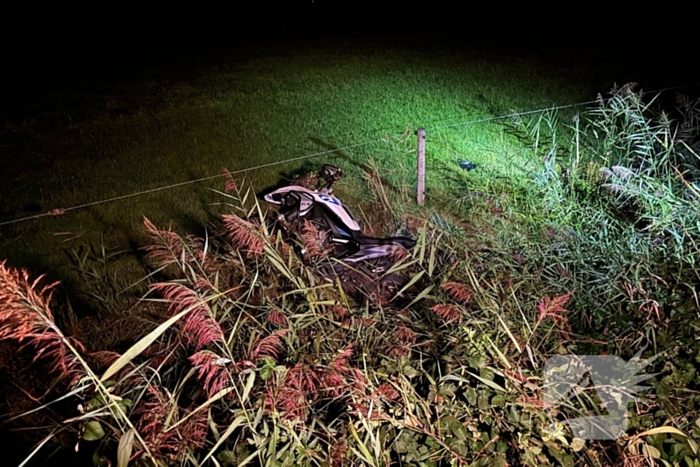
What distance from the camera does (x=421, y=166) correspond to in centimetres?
442

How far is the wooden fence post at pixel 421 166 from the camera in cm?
432

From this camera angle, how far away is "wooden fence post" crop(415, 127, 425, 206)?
14.2 feet

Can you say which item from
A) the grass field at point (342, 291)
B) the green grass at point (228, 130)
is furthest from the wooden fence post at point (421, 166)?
the green grass at point (228, 130)

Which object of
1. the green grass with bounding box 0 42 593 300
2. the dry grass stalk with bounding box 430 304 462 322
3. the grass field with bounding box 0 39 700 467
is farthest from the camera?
the green grass with bounding box 0 42 593 300

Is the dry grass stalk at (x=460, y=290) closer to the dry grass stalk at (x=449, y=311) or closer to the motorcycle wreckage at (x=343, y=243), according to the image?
the dry grass stalk at (x=449, y=311)

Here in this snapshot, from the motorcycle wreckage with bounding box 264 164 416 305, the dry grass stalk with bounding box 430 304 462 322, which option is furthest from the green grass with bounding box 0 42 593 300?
the dry grass stalk with bounding box 430 304 462 322

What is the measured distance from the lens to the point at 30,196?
4770 mm

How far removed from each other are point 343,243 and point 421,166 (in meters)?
1.12

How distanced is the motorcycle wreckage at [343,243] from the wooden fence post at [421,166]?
0.70 metres

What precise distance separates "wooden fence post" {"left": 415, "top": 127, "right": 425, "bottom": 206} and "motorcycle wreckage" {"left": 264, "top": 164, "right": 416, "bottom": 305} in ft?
2.30

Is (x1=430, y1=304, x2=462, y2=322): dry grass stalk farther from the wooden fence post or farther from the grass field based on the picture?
the wooden fence post

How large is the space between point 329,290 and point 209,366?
1.01 meters

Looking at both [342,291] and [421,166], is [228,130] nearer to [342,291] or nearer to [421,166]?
[421,166]

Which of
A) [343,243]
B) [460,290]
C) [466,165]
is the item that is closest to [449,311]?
[460,290]
